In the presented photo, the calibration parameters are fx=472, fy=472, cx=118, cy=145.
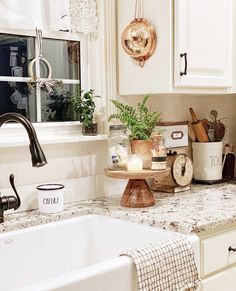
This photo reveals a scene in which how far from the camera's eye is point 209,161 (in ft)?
8.62

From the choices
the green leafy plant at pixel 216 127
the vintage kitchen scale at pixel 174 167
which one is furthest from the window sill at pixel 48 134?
the green leafy plant at pixel 216 127

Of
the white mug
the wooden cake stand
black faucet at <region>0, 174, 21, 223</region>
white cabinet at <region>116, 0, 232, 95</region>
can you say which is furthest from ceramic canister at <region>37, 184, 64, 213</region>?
A: white cabinet at <region>116, 0, 232, 95</region>

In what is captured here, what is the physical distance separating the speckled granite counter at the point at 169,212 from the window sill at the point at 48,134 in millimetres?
290

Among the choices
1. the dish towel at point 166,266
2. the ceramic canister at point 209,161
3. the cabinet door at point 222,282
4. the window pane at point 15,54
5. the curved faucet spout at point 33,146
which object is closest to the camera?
the dish towel at point 166,266

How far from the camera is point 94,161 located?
7.37 feet

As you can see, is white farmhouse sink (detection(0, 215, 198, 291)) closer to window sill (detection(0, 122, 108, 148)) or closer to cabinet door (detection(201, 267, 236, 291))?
cabinet door (detection(201, 267, 236, 291))

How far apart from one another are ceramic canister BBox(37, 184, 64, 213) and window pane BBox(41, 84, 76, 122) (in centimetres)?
38

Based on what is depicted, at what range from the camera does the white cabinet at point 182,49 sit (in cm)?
209

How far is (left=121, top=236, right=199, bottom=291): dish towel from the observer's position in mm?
1415

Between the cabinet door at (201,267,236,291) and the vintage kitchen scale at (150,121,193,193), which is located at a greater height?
the vintage kitchen scale at (150,121,193,193)

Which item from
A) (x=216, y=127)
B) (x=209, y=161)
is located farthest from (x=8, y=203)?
(x=216, y=127)

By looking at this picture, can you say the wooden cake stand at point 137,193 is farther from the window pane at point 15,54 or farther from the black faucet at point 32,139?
the window pane at point 15,54

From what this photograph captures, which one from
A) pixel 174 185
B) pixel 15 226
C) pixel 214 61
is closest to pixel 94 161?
pixel 174 185

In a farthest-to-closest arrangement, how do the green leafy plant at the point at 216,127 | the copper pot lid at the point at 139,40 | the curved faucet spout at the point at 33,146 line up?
the green leafy plant at the point at 216,127
the copper pot lid at the point at 139,40
the curved faucet spout at the point at 33,146
